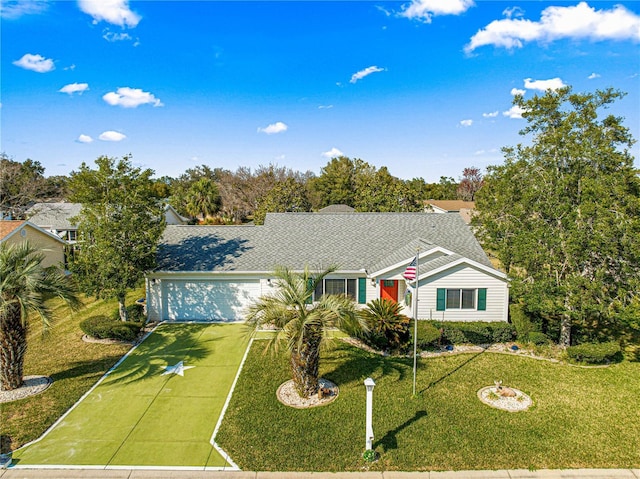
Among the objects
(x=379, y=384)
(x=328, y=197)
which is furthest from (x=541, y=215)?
(x=328, y=197)

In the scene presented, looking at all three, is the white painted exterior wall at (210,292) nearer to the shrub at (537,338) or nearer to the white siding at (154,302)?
the white siding at (154,302)

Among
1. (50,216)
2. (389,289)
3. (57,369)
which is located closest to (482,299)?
(389,289)

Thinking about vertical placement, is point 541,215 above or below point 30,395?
above

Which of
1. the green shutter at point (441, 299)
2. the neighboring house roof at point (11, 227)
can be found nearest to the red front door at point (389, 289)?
Result: the green shutter at point (441, 299)

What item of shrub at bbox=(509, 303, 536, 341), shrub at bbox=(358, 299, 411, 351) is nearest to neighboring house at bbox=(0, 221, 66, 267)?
shrub at bbox=(358, 299, 411, 351)

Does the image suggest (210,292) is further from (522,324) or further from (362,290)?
(522,324)

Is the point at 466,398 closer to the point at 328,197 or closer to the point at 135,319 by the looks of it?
the point at 135,319

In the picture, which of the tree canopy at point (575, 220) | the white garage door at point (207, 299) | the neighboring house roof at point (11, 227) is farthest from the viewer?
the neighboring house roof at point (11, 227)
